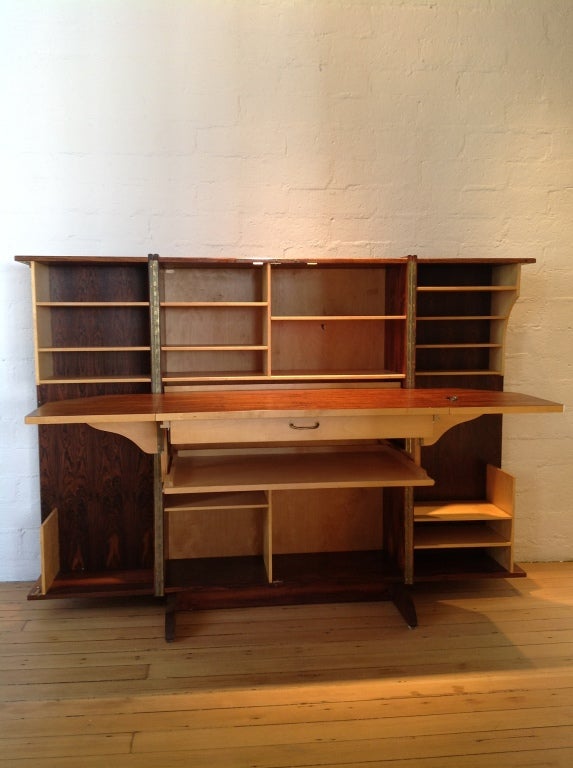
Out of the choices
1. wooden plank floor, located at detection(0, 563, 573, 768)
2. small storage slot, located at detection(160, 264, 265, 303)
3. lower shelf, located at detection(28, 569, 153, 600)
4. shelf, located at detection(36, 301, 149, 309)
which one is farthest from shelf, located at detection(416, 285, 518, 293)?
lower shelf, located at detection(28, 569, 153, 600)

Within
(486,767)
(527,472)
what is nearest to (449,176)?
(527,472)

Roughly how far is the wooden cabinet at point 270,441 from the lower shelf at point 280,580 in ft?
0.03

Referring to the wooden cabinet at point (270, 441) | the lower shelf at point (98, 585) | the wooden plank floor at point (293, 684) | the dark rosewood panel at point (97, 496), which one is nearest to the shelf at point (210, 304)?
the wooden cabinet at point (270, 441)

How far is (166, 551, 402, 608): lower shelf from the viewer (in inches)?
121

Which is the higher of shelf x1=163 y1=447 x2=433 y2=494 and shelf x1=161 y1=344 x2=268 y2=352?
shelf x1=161 y1=344 x2=268 y2=352

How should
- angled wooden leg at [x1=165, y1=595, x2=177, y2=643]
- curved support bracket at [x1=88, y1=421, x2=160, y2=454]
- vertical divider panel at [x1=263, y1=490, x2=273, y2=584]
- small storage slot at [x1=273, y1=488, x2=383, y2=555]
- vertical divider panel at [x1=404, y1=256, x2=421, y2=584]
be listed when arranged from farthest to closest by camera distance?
small storage slot at [x1=273, y1=488, x2=383, y2=555]
vertical divider panel at [x1=404, y1=256, x2=421, y2=584]
vertical divider panel at [x1=263, y1=490, x2=273, y2=584]
angled wooden leg at [x1=165, y1=595, x2=177, y2=643]
curved support bracket at [x1=88, y1=421, x2=160, y2=454]

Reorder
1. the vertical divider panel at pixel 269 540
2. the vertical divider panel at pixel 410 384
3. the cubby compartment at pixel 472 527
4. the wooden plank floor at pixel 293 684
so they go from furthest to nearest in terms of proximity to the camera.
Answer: the cubby compartment at pixel 472 527
the vertical divider panel at pixel 410 384
the vertical divider panel at pixel 269 540
the wooden plank floor at pixel 293 684

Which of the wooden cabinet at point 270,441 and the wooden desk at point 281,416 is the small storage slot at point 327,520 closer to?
the wooden cabinet at point 270,441

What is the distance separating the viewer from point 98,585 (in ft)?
10.1

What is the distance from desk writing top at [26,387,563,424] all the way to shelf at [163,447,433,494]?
0.34 meters

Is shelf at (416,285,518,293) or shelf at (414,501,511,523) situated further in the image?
shelf at (414,501,511,523)

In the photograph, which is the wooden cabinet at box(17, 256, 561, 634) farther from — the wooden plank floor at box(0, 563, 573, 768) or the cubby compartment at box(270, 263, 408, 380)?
the wooden plank floor at box(0, 563, 573, 768)

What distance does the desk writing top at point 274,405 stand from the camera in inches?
99.7

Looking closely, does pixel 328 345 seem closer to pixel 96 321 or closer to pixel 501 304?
pixel 501 304
